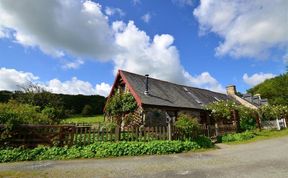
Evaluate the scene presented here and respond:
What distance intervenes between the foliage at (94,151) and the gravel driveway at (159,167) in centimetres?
75

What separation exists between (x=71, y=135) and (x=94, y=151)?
169cm

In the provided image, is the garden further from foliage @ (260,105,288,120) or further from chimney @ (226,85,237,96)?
chimney @ (226,85,237,96)

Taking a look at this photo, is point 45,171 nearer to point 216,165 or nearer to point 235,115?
point 216,165

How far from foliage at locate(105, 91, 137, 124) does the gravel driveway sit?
9538 mm

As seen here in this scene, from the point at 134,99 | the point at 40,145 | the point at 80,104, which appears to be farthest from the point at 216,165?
the point at 80,104

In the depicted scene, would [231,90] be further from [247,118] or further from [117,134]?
[117,134]

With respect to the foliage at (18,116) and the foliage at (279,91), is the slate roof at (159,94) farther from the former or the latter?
the foliage at (279,91)

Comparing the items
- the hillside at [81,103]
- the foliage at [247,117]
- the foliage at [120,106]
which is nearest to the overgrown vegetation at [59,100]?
the hillside at [81,103]

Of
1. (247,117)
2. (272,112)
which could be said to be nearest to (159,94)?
(247,117)

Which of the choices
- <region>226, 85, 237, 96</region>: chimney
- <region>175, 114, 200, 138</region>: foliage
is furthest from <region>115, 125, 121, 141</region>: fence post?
<region>226, 85, 237, 96</region>: chimney

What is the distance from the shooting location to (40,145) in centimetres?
1120

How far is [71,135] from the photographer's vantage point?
1156 centimetres

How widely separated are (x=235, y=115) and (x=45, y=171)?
56.8 ft

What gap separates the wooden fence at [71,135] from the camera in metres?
11.0
